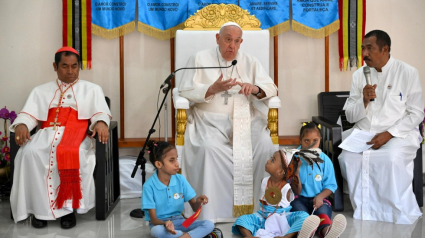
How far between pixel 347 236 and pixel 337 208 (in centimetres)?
77

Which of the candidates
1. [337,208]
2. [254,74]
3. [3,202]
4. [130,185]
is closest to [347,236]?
[337,208]

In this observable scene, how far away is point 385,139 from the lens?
18.1 ft

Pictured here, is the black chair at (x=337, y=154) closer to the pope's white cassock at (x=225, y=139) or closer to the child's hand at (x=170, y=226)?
the pope's white cassock at (x=225, y=139)

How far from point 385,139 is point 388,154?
194 millimetres

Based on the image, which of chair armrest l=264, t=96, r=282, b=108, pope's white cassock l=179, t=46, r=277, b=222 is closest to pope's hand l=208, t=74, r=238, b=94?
pope's white cassock l=179, t=46, r=277, b=222

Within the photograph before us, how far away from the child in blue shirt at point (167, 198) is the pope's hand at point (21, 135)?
127cm

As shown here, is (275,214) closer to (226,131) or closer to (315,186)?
(315,186)

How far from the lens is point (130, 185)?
20.7 ft

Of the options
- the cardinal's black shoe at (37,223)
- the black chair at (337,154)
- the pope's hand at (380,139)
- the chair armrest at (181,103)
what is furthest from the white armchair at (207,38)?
the cardinal's black shoe at (37,223)

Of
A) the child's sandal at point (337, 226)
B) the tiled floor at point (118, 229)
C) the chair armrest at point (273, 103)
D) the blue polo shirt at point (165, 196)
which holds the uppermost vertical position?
the chair armrest at point (273, 103)

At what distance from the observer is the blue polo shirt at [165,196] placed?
450 centimetres

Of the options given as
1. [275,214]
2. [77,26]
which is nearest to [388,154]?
[275,214]

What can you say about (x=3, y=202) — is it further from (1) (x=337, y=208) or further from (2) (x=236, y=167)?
(1) (x=337, y=208)

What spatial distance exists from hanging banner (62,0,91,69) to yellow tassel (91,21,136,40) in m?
0.08
